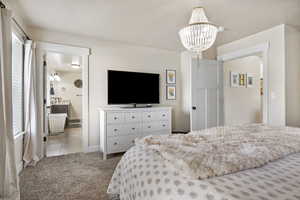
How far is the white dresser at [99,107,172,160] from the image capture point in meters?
3.02

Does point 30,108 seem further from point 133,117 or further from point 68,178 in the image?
point 133,117

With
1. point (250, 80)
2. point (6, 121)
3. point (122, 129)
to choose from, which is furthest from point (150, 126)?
point (250, 80)

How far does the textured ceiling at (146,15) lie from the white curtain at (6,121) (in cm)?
74

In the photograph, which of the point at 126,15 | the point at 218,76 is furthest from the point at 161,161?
the point at 218,76

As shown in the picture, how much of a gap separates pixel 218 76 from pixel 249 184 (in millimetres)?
3358

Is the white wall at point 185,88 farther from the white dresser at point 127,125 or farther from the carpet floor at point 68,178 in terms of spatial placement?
the carpet floor at point 68,178

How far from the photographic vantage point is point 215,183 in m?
0.78

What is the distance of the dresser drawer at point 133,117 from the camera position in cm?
319

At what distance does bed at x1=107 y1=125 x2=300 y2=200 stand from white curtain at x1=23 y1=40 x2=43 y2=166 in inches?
90.5

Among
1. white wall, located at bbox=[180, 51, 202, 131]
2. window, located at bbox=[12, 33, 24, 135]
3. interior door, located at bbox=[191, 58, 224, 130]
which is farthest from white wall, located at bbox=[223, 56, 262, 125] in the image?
window, located at bbox=[12, 33, 24, 135]

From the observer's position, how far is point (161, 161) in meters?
1.07

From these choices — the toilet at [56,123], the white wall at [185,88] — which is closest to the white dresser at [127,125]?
the white wall at [185,88]

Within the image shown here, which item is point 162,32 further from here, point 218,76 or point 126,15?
point 218,76

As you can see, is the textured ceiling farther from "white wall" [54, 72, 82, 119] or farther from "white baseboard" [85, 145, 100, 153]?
"white wall" [54, 72, 82, 119]
